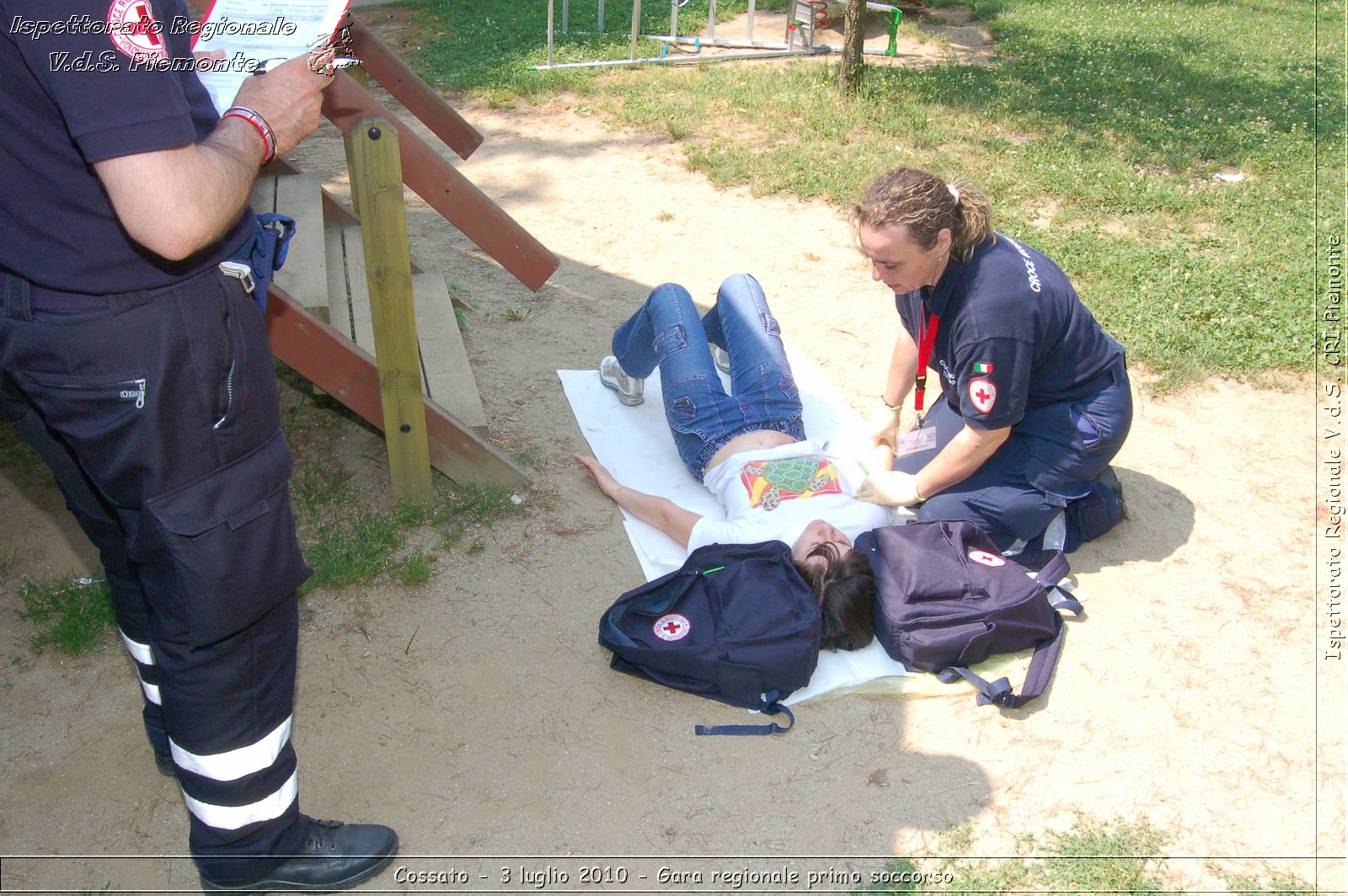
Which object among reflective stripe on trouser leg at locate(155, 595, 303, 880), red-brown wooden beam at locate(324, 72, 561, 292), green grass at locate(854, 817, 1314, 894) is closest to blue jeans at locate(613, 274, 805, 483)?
red-brown wooden beam at locate(324, 72, 561, 292)

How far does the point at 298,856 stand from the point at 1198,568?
3.06m

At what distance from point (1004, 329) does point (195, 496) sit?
2.38 m

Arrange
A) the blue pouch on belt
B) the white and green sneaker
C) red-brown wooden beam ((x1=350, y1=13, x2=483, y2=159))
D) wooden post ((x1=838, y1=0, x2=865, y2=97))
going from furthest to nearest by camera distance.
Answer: wooden post ((x1=838, y1=0, x2=865, y2=97)) → the white and green sneaker → red-brown wooden beam ((x1=350, y1=13, x2=483, y2=159)) → the blue pouch on belt

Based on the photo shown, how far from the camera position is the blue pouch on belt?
77.9 inches

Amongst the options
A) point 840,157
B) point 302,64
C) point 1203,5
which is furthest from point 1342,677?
point 1203,5

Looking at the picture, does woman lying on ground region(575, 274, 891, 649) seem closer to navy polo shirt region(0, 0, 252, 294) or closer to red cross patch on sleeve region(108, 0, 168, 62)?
navy polo shirt region(0, 0, 252, 294)

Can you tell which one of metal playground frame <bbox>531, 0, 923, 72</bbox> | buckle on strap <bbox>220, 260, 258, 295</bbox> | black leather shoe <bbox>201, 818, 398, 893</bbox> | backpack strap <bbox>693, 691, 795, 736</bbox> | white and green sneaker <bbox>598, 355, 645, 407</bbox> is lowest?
backpack strap <bbox>693, 691, 795, 736</bbox>

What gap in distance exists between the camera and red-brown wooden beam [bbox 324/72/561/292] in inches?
119

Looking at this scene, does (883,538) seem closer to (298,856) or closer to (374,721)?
(374,721)

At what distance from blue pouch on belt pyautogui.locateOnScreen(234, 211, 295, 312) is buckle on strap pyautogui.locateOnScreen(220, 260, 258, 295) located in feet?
0.09

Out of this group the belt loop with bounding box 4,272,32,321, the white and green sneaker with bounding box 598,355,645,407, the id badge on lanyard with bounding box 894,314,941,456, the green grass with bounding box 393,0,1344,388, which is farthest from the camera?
the green grass with bounding box 393,0,1344,388

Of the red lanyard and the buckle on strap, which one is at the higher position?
the buckle on strap

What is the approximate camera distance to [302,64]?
1.99m

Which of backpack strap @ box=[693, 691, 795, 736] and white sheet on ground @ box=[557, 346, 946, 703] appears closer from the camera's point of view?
backpack strap @ box=[693, 691, 795, 736]
